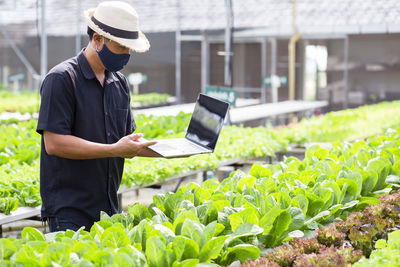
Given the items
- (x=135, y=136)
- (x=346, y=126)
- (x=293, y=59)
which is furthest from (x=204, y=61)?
(x=135, y=136)

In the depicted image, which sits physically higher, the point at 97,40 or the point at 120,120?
the point at 97,40

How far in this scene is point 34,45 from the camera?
41.2ft

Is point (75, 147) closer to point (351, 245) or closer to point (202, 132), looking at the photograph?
point (202, 132)

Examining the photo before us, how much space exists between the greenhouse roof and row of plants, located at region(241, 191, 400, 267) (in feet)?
27.6

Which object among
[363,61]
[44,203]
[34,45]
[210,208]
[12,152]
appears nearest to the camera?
[210,208]

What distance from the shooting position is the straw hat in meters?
2.60

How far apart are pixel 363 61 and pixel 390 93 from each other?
2.74 ft

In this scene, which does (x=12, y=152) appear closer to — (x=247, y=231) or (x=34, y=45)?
(x=247, y=231)

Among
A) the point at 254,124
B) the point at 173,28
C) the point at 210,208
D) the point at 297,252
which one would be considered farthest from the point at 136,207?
the point at 173,28

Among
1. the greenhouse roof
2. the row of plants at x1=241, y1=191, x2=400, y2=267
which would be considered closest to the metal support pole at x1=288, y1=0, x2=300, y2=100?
the greenhouse roof

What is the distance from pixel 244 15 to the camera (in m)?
11.9

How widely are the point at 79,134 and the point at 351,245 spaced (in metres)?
1.25

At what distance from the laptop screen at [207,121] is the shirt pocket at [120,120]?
320 mm

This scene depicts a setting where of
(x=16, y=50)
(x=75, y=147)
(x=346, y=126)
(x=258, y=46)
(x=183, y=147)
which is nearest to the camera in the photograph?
(x=75, y=147)
